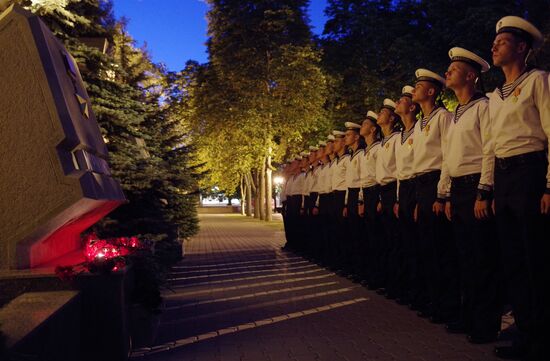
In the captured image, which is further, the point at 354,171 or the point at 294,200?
the point at 294,200

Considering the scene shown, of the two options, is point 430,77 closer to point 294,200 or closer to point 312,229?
point 312,229

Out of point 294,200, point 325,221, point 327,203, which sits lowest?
point 325,221

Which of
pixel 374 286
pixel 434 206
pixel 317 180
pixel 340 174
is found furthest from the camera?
pixel 317 180

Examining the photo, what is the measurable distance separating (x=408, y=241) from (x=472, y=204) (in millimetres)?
1893

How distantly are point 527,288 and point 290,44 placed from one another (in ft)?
87.5

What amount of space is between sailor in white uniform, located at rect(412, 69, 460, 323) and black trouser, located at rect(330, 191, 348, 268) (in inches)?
149

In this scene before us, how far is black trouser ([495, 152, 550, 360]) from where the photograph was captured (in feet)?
15.0

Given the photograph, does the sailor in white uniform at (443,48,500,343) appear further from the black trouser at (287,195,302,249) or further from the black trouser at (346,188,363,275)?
the black trouser at (287,195,302,249)

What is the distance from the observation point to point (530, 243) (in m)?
4.62

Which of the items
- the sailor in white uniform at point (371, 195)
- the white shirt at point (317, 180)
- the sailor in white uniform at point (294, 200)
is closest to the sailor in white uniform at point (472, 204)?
the sailor in white uniform at point (371, 195)

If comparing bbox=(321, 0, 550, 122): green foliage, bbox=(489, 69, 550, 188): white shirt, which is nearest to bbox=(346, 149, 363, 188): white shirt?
bbox=(489, 69, 550, 188): white shirt

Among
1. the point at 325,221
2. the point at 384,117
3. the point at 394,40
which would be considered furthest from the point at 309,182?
the point at 394,40

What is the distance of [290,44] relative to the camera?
30.2 m

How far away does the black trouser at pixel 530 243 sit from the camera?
4574mm
